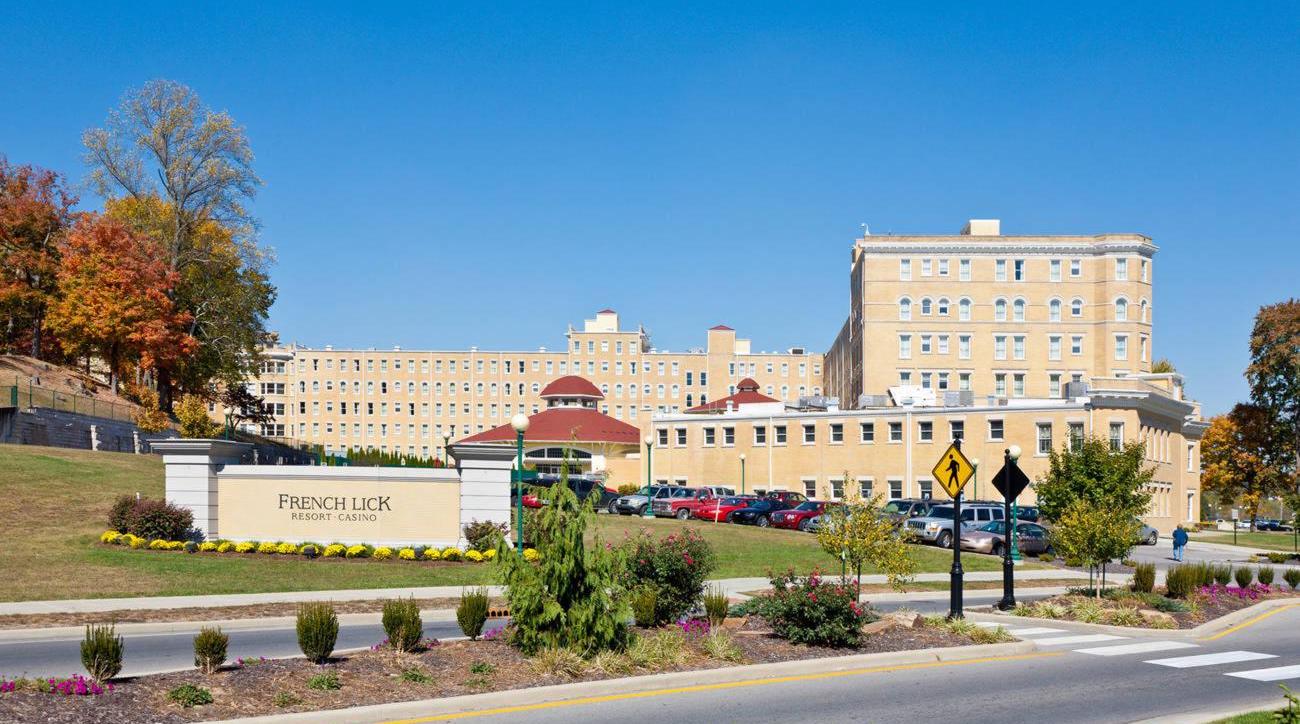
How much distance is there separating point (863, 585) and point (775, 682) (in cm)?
1572

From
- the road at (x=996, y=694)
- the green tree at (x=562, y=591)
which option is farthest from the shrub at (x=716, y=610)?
the green tree at (x=562, y=591)

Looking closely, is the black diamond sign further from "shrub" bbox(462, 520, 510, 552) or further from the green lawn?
"shrub" bbox(462, 520, 510, 552)

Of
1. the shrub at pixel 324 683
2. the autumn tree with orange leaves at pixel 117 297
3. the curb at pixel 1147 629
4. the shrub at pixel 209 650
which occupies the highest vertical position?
the autumn tree with orange leaves at pixel 117 297

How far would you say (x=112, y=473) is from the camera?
38.6 meters

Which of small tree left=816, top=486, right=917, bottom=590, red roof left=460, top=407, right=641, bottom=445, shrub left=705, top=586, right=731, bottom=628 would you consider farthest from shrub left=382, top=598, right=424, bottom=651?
red roof left=460, top=407, right=641, bottom=445

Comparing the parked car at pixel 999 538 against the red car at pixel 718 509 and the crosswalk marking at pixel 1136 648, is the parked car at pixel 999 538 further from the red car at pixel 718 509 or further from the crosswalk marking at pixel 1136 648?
the crosswalk marking at pixel 1136 648

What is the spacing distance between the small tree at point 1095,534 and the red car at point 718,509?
25766 mm

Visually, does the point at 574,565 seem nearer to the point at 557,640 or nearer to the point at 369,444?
the point at 557,640

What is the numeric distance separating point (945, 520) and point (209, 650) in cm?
3490

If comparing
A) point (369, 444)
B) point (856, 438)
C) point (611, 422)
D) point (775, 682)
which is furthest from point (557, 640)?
point (369, 444)

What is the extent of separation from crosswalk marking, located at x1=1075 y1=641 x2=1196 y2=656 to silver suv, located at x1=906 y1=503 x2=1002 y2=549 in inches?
812

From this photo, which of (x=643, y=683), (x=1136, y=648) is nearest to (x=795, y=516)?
(x=1136, y=648)

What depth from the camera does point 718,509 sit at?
49781mm

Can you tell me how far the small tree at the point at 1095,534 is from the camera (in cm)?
2370
